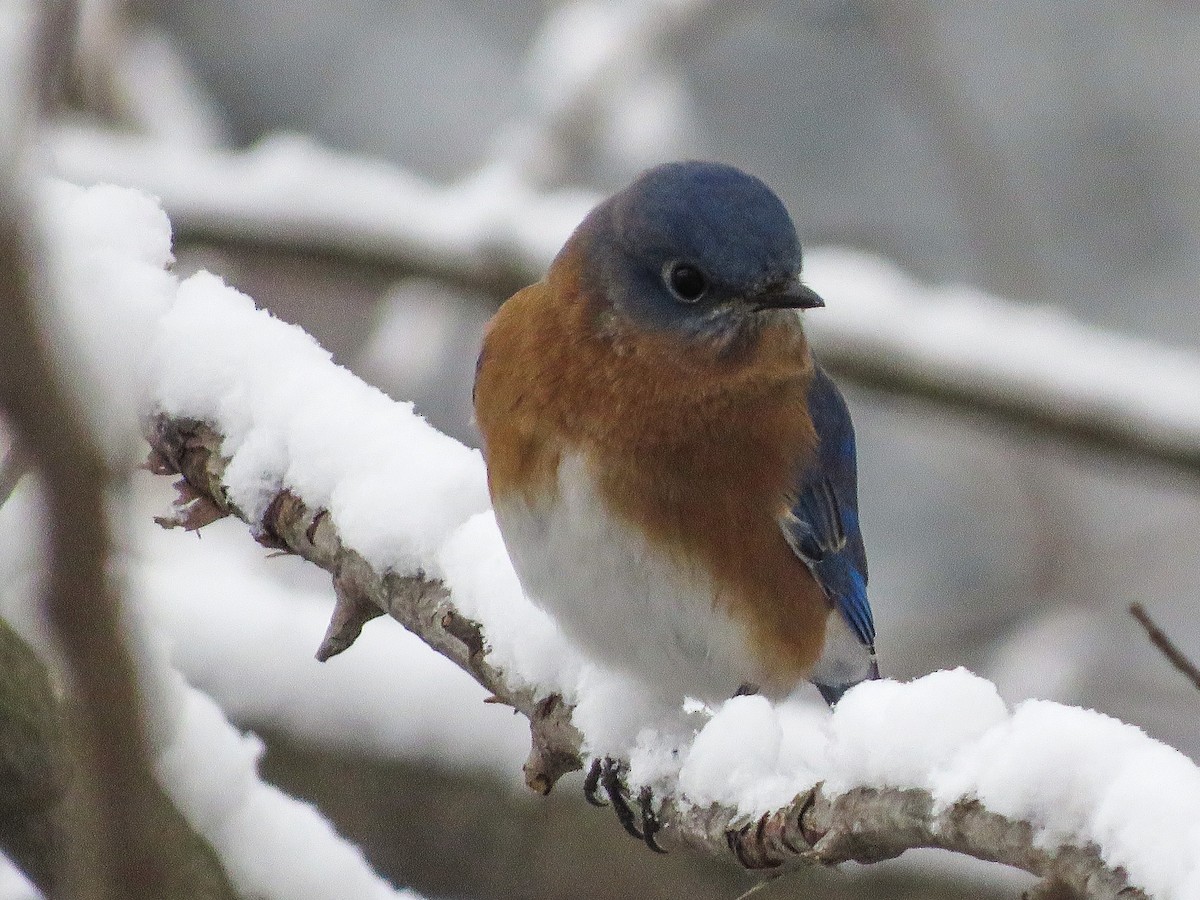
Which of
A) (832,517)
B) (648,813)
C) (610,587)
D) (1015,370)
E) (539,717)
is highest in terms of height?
(1015,370)

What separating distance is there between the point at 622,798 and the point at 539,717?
0.59ft

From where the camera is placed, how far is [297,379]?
2527 mm

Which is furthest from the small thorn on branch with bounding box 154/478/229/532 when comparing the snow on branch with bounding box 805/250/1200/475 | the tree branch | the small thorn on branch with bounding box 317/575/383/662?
the snow on branch with bounding box 805/250/1200/475

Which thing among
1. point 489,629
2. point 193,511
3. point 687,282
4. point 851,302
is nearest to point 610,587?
point 489,629

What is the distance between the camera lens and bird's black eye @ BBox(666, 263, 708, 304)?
2871 mm

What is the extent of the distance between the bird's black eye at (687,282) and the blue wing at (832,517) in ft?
1.14

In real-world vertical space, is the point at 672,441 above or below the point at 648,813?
above

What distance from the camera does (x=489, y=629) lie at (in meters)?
2.51

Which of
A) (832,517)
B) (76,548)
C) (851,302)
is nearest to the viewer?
(76,548)

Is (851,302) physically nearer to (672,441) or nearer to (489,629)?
(672,441)

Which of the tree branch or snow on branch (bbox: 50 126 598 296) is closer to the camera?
the tree branch

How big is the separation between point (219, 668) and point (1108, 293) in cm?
663

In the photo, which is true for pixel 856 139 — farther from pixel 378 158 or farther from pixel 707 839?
pixel 707 839

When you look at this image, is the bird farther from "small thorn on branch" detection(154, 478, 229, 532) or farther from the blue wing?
"small thorn on branch" detection(154, 478, 229, 532)
